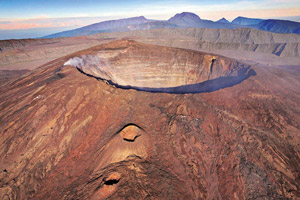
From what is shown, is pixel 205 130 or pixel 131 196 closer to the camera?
pixel 131 196

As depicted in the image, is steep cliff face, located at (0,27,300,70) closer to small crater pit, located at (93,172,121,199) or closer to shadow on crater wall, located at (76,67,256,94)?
shadow on crater wall, located at (76,67,256,94)

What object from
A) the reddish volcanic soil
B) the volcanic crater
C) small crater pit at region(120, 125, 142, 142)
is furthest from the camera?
the volcanic crater

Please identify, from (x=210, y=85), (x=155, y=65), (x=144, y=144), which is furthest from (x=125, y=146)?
(x=155, y=65)

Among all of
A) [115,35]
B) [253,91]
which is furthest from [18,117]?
[115,35]

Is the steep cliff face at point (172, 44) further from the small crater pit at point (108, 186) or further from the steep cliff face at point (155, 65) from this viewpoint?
the small crater pit at point (108, 186)

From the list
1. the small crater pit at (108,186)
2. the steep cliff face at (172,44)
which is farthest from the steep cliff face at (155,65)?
the steep cliff face at (172,44)

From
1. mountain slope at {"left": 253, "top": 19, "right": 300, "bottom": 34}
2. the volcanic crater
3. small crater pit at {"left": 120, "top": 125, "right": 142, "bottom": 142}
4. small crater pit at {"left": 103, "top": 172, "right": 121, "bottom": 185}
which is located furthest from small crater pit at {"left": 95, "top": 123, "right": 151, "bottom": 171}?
mountain slope at {"left": 253, "top": 19, "right": 300, "bottom": 34}

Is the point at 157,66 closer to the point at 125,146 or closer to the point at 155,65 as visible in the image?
the point at 155,65

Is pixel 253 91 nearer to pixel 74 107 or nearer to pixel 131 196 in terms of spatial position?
pixel 131 196
